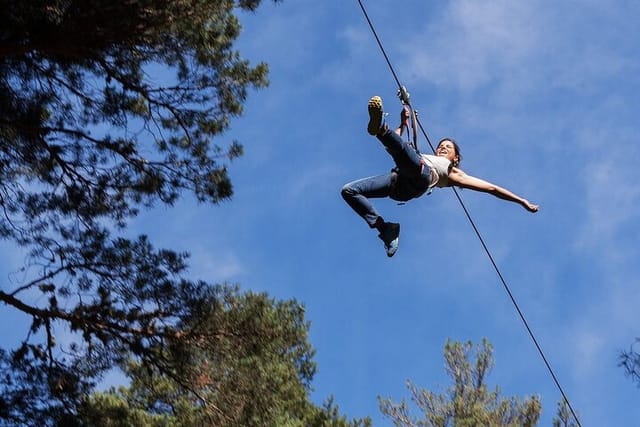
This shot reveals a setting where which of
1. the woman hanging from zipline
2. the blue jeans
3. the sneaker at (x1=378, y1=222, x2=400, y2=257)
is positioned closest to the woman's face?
the woman hanging from zipline

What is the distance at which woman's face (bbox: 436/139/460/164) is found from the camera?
7.19 meters

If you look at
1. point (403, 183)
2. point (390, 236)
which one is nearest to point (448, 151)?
point (403, 183)

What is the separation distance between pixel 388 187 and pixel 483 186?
76 centimetres

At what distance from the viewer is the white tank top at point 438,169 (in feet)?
22.6

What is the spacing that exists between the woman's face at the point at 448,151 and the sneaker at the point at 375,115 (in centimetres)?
114

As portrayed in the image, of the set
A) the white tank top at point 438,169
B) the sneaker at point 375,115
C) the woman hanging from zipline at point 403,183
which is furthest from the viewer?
the white tank top at point 438,169

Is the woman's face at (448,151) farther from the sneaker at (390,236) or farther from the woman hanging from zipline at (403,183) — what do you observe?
the sneaker at (390,236)

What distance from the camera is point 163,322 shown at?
899 centimetres

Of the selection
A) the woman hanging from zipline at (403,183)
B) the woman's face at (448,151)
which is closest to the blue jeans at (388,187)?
the woman hanging from zipline at (403,183)

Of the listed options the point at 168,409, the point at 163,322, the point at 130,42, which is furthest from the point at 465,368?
the point at 130,42

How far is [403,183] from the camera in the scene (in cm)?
680

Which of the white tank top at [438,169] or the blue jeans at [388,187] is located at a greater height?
the white tank top at [438,169]

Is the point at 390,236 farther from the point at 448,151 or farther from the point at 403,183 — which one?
the point at 448,151

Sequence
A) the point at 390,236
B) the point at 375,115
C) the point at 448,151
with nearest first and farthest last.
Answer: the point at 375,115
the point at 390,236
the point at 448,151
